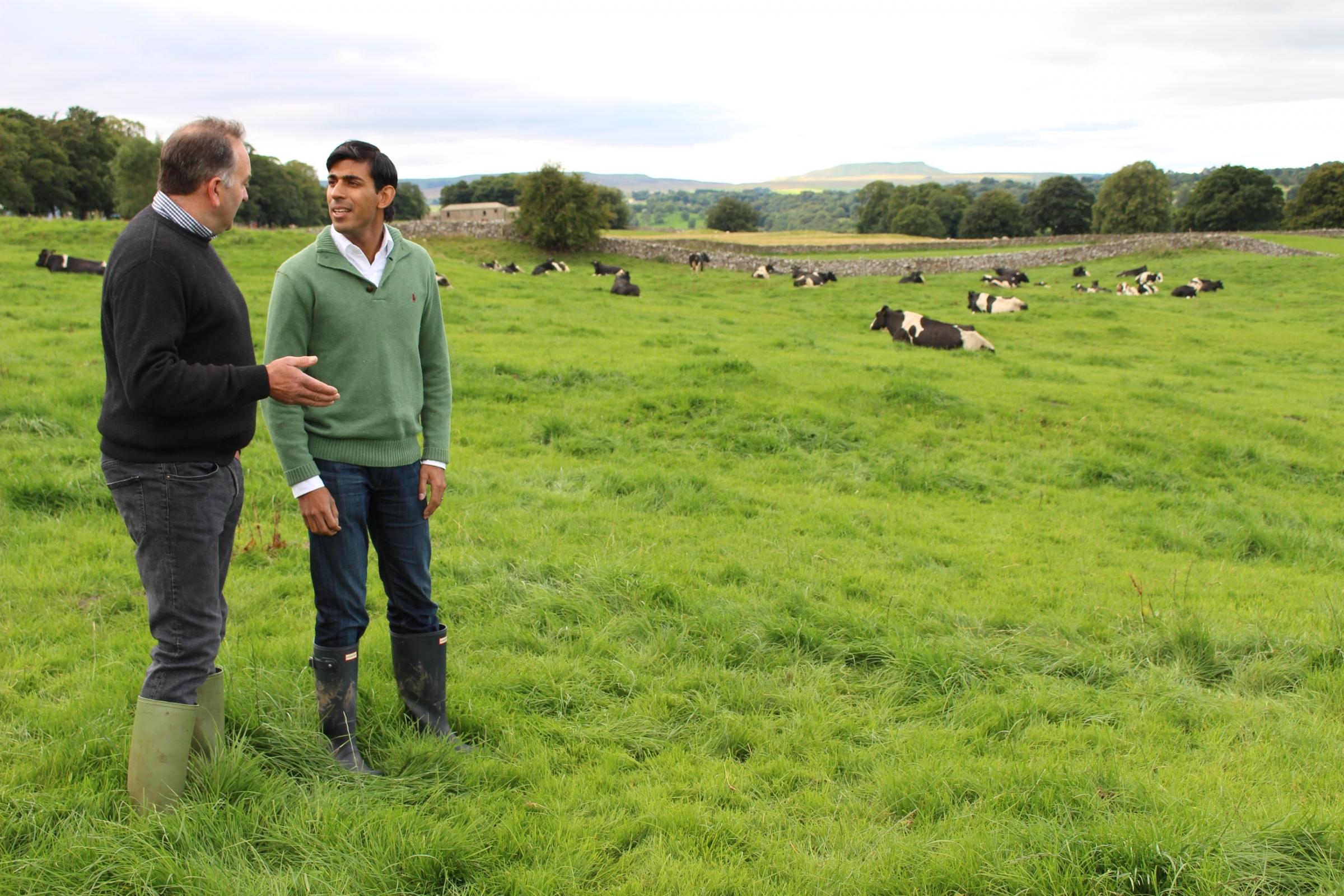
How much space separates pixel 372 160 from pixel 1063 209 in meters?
90.9

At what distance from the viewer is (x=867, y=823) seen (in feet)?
10.8

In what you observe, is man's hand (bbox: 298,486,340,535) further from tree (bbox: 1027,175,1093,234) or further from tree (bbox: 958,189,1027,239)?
tree (bbox: 1027,175,1093,234)

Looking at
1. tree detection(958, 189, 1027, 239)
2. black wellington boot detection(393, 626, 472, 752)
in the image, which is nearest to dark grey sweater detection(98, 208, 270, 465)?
black wellington boot detection(393, 626, 472, 752)

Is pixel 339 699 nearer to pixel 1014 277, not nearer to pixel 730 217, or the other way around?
pixel 1014 277

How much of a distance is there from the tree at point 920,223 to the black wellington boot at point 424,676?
9041cm

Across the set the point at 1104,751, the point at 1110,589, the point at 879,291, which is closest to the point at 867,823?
the point at 1104,751

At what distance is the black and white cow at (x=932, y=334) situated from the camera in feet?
56.1

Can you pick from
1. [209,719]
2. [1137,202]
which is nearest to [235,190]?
[209,719]

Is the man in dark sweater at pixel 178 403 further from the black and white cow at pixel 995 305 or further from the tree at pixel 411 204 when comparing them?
the tree at pixel 411 204

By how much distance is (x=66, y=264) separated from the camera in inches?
824

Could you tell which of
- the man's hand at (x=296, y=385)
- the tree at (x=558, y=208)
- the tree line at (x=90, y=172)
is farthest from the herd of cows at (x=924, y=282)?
the tree line at (x=90, y=172)

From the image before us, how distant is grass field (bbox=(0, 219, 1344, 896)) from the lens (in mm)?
2947

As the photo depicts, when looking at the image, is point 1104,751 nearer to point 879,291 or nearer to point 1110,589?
point 1110,589

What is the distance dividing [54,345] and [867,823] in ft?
45.6
